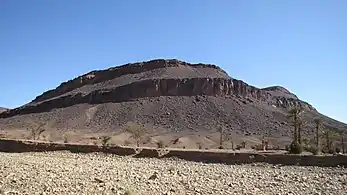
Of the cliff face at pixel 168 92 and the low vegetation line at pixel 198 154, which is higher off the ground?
the cliff face at pixel 168 92

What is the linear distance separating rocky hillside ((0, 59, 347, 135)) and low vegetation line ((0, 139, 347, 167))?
47.7 meters

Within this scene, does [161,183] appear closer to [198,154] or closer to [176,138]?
[198,154]

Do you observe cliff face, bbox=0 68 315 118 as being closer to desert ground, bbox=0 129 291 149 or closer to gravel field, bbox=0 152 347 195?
desert ground, bbox=0 129 291 149

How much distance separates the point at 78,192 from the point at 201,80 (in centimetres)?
9350

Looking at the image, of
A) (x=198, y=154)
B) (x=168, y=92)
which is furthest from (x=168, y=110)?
(x=198, y=154)

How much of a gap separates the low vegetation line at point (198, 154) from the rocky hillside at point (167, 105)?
47.7 meters

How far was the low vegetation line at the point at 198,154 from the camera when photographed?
2963 cm

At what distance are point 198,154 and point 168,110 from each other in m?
64.1

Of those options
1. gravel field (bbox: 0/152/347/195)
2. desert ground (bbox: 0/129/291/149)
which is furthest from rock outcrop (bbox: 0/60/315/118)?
gravel field (bbox: 0/152/347/195)

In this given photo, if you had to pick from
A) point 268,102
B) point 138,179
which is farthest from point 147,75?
point 138,179

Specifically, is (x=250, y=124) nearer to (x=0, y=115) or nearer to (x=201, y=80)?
(x=201, y=80)

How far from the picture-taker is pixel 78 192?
15133mm

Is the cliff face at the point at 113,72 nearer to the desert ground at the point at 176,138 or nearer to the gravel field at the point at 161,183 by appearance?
the desert ground at the point at 176,138

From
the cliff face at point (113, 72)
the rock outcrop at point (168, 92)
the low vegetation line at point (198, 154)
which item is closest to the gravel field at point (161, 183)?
the low vegetation line at point (198, 154)
